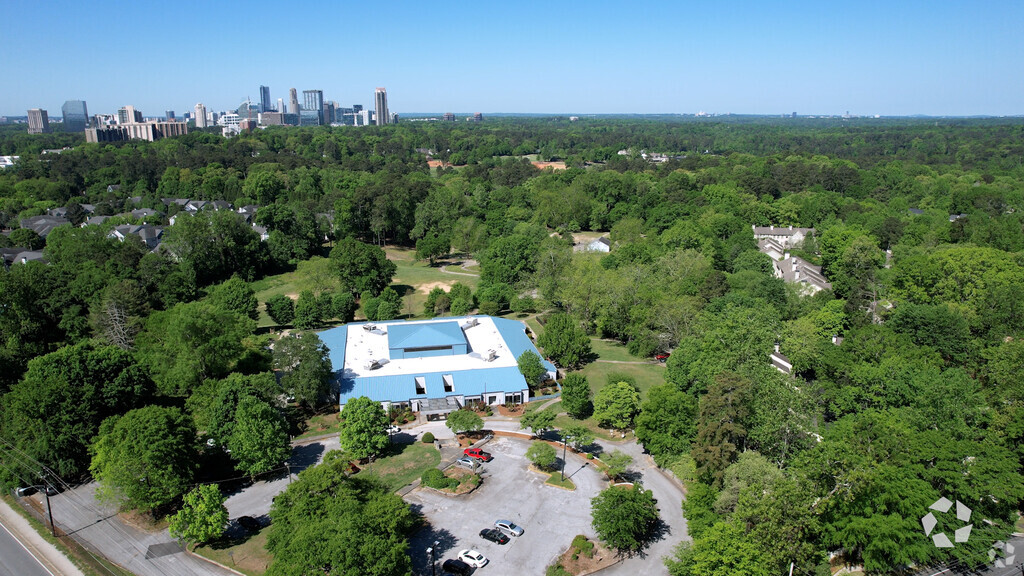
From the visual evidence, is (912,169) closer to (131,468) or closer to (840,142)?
(840,142)

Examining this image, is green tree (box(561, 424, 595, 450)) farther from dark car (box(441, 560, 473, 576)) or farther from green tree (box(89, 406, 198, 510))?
green tree (box(89, 406, 198, 510))

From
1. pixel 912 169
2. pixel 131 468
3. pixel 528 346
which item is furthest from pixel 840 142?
pixel 131 468

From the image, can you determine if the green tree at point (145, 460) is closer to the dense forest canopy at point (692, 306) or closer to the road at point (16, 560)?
the road at point (16, 560)

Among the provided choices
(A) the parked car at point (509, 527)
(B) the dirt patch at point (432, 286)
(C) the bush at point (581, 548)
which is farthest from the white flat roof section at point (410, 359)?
(C) the bush at point (581, 548)

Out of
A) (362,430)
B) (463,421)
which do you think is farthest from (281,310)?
(463,421)

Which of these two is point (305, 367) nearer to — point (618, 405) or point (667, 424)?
point (618, 405)

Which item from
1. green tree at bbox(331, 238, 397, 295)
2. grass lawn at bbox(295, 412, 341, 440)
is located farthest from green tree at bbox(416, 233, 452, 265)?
grass lawn at bbox(295, 412, 341, 440)
